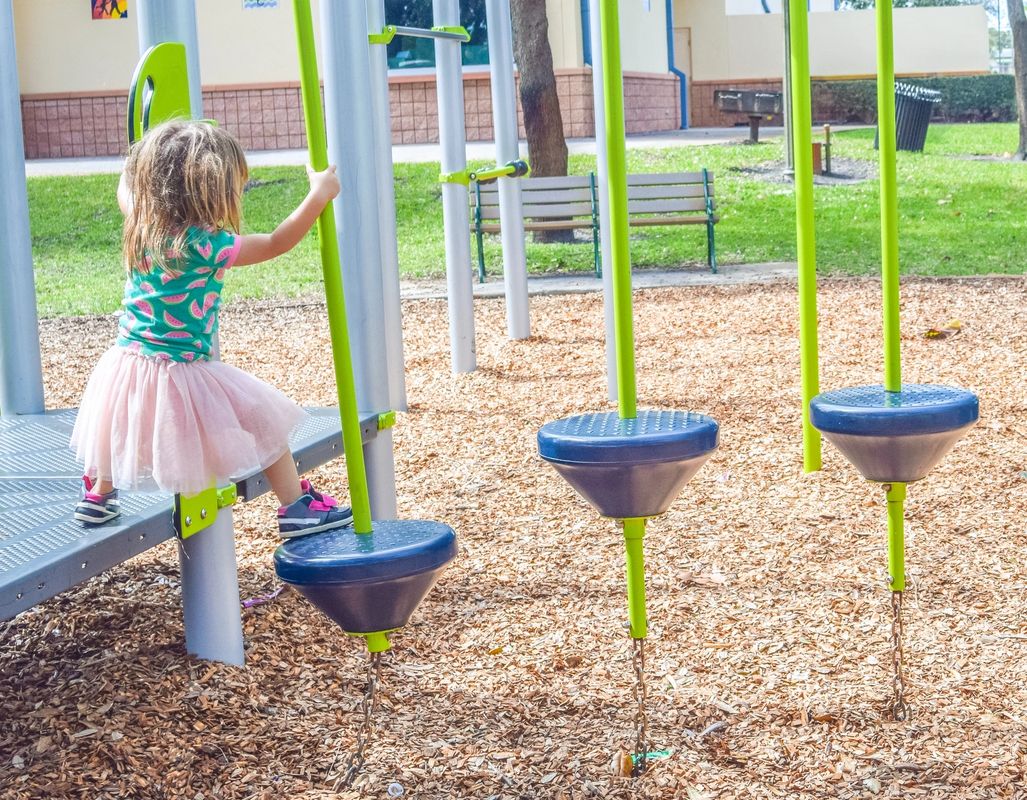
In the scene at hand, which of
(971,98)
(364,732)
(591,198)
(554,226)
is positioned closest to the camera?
(364,732)

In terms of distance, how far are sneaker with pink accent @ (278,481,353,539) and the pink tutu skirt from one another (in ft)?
0.80

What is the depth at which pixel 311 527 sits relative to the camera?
3.10 m

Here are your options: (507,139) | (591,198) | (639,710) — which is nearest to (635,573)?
(639,710)

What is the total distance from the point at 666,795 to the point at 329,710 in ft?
2.84

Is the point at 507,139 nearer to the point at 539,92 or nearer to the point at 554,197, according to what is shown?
the point at 554,197

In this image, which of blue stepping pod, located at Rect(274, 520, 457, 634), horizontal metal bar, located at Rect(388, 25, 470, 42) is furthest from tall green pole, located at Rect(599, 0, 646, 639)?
horizontal metal bar, located at Rect(388, 25, 470, 42)

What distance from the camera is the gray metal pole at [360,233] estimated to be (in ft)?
12.7

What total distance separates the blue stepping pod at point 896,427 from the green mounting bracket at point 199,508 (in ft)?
4.40

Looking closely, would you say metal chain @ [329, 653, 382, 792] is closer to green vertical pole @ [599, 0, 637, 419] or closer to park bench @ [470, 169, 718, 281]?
green vertical pole @ [599, 0, 637, 419]

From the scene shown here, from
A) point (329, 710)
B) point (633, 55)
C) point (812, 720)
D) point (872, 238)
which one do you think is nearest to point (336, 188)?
point (329, 710)

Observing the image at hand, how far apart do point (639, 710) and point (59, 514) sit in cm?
140

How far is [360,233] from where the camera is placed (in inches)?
153

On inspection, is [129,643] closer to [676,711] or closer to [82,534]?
[82,534]

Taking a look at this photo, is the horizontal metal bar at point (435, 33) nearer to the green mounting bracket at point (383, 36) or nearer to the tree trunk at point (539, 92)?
the green mounting bracket at point (383, 36)
